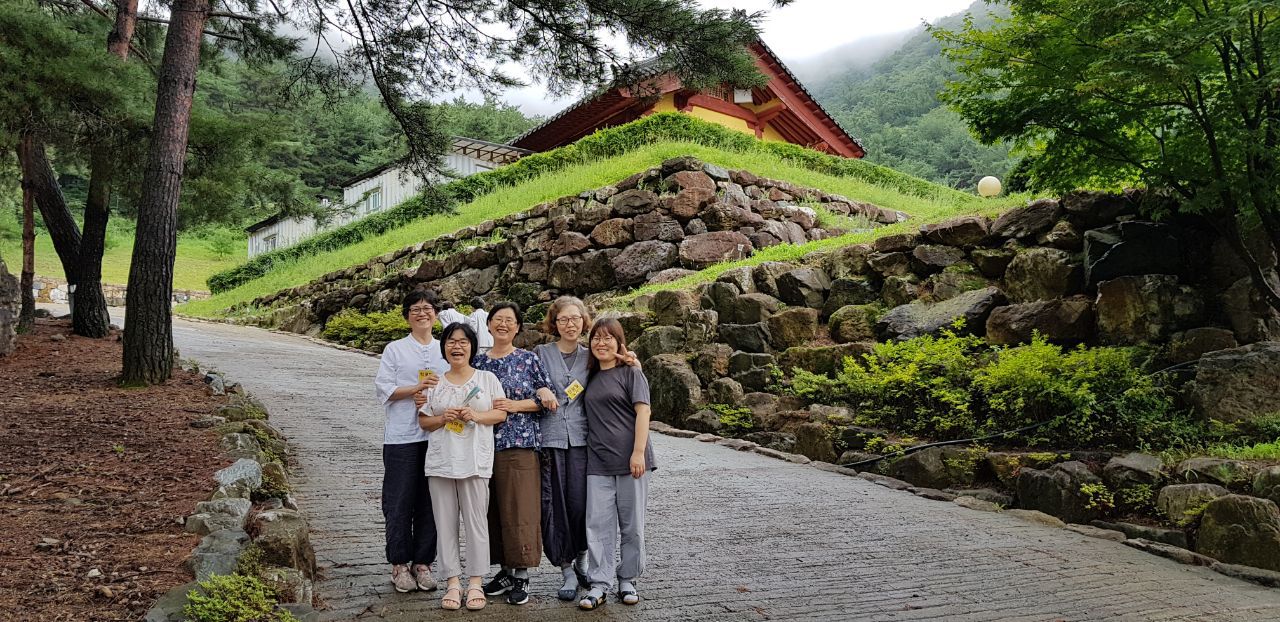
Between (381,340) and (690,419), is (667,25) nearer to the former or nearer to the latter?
(690,419)

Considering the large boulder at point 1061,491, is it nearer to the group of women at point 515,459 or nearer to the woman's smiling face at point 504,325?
the group of women at point 515,459

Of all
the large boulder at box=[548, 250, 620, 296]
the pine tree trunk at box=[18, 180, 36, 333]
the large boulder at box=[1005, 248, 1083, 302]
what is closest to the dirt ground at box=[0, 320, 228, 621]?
the pine tree trunk at box=[18, 180, 36, 333]

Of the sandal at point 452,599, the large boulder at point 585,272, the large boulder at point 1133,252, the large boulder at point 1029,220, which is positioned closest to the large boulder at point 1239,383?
the large boulder at point 1133,252

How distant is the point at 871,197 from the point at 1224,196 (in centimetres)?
1149

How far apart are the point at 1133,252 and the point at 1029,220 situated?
1621 millimetres

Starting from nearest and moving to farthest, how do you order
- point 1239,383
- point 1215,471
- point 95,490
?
1. point 95,490
2. point 1215,471
3. point 1239,383

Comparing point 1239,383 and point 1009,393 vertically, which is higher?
point 1239,383

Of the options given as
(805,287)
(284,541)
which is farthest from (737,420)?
(284,541)

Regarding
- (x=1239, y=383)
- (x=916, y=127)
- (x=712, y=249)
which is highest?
(x=916, y=127)

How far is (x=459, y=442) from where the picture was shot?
4031 mm

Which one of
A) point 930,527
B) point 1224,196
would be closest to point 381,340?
point 930,527

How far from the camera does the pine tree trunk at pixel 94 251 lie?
1107cm

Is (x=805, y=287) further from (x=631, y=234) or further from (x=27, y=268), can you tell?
(x=27, y=268)

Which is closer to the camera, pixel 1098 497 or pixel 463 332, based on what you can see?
pixel 463 332
